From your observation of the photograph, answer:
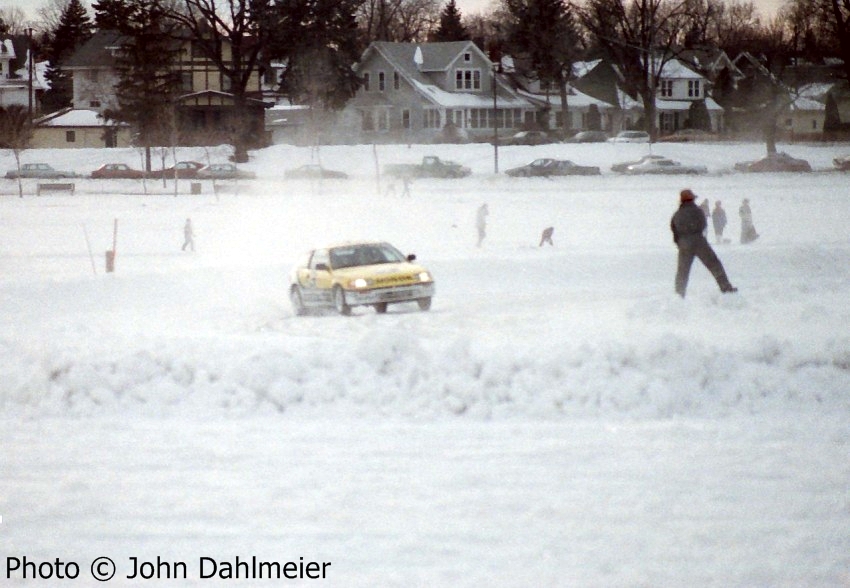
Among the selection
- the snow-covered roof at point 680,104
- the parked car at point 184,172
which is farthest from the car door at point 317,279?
the snow-covered roof at point 680,104

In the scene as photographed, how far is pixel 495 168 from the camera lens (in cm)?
5978

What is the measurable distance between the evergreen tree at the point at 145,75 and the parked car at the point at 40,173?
5.02m

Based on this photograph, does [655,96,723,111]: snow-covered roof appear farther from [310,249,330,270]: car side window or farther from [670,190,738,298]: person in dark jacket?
[670,190,738,298]: person in dark jacket

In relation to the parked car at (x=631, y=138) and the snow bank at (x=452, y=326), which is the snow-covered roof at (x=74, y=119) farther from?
the snow bank at (x=452, y=326)

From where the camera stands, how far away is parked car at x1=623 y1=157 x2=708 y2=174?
56750 millimetres

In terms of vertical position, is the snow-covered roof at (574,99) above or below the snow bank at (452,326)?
above

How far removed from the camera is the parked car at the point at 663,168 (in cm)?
5675

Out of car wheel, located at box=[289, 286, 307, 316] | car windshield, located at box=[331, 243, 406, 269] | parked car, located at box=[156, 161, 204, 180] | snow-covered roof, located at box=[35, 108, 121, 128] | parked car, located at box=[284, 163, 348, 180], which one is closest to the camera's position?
car windshield, located at box=[331, 243, 406, 269]

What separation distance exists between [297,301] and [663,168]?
39558 mm

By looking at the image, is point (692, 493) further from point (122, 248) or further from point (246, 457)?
point (122, 248)

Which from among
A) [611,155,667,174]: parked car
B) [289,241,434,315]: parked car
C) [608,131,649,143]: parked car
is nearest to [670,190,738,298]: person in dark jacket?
[289,241,434,315]: parked car

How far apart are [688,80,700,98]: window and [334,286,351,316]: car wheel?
258 ft

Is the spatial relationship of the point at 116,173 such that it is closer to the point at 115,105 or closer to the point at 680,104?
the point at 115,105

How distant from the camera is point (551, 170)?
192 feet
